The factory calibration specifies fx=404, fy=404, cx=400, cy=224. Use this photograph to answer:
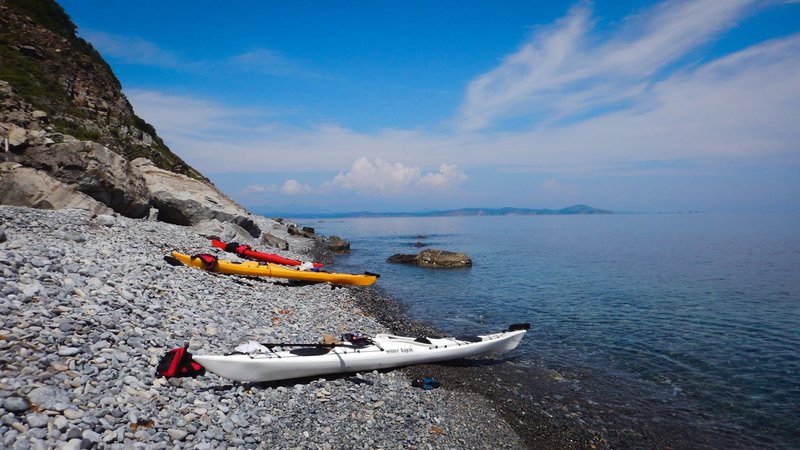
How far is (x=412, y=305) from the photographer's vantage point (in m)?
21.0

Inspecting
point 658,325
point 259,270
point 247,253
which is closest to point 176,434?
point 259,270

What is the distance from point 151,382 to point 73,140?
18.1 m

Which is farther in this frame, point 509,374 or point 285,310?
point 285,310

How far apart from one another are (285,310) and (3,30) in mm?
37508

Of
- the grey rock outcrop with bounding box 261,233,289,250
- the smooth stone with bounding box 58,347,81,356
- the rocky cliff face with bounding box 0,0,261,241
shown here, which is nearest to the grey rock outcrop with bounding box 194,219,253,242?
the rocky cliff face with bounding box 0,0,261,241

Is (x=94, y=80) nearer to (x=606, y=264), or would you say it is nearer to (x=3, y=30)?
Result: (x=3, y=30)

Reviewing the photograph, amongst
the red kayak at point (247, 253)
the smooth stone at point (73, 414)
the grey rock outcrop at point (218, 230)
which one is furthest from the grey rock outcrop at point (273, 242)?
the smooth stone at point (73, 414)

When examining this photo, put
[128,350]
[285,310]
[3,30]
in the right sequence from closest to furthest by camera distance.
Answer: [128,350] → [285,310] → [3,30]

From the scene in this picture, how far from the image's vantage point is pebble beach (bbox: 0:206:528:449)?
5.44 m

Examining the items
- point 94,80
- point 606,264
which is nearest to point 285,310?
point 606,264

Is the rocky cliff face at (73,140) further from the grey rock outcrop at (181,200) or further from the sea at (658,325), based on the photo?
Result: the sea at (658,325)

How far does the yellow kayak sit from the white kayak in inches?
319

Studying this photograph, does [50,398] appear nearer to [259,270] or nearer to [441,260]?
[259,270]

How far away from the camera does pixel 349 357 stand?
9.24 metres
